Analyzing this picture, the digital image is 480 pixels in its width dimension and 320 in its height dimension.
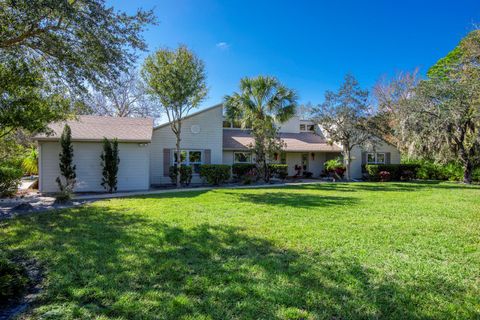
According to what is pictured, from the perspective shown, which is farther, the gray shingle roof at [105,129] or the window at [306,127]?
the window at [306,127]

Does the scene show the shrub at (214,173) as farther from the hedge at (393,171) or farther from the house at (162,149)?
the hedge at (393,171)

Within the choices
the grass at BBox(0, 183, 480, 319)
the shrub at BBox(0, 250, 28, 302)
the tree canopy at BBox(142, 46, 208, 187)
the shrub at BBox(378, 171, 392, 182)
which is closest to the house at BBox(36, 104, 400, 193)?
the shrub at BBox(378, 171, 392, 182)

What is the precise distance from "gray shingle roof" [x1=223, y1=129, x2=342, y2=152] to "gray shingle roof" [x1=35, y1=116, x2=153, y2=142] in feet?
19.8

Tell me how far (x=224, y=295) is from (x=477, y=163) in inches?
869

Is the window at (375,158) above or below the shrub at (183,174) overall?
above

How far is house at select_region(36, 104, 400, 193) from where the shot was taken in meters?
13.3

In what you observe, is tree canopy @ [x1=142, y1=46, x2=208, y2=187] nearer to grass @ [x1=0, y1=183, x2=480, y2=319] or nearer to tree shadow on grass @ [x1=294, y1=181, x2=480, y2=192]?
grass @ [x1=0, y1=183, x2=480, y2=319]

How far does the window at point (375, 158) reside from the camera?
75.1 ft

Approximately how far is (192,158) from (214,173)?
2.18 meters

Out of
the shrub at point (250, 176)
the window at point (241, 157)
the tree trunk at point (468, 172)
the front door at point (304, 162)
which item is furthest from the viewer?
the front door at point (304, 162)

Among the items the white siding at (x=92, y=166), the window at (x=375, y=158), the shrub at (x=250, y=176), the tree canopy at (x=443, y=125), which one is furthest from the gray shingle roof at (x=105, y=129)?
the window at (x=375, y=158)

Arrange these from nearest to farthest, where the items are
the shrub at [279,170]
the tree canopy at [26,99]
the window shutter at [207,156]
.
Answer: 1. the tree canopy at [26,99]
2. the window shutter at [207,156]
3. the shrub at [279,170]

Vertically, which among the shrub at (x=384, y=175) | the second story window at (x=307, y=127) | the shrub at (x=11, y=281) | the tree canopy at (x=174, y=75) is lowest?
the shrub at (x=11, y=281)

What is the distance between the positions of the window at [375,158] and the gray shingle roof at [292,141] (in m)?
3.21
